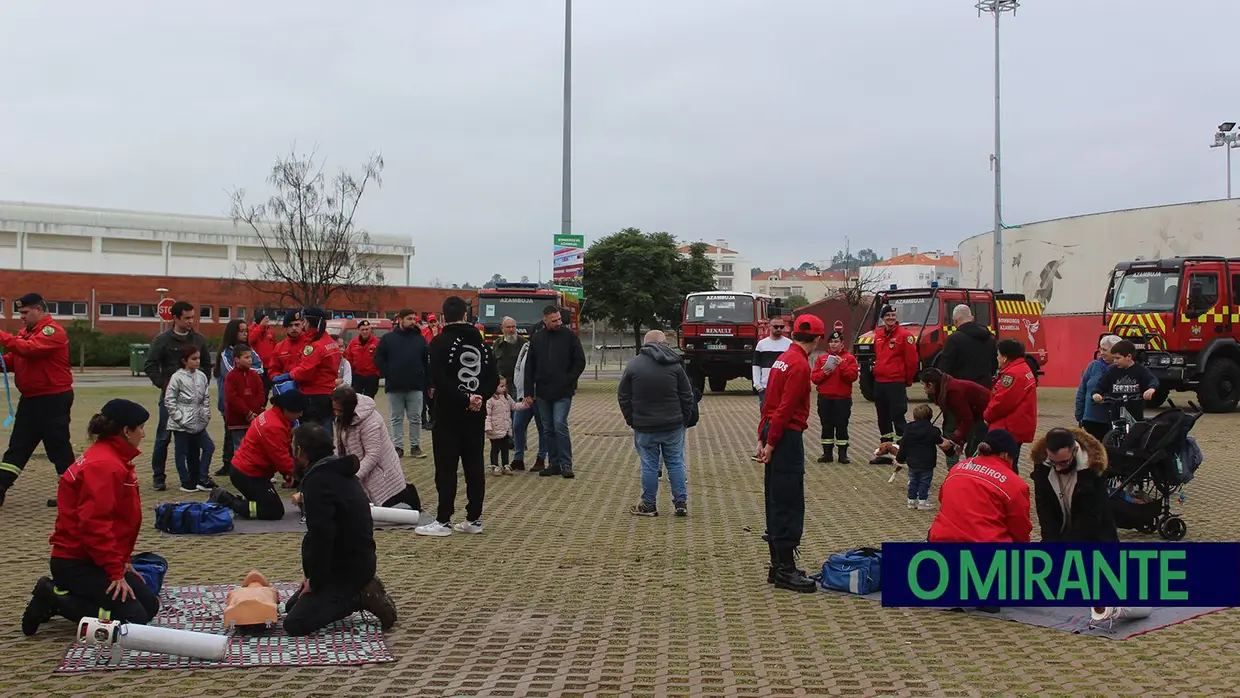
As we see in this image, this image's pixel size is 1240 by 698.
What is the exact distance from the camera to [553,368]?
504 inches

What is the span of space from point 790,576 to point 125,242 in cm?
7769

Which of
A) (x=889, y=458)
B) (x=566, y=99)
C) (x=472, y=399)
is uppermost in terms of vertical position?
(x=566, y=99)

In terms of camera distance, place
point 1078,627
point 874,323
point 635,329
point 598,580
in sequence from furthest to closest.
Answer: point 635,329 → point 874,323 → point 598,580 → point 1078,627

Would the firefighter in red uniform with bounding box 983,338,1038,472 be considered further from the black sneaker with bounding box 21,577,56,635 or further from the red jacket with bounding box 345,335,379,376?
the red jacket with bounding box 345,335,379,376

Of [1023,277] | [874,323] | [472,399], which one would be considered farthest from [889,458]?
[1023,277]

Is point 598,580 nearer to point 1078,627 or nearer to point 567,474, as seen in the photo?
point 1078,627

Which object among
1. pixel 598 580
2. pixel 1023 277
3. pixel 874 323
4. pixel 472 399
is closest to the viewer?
pixel 598 580

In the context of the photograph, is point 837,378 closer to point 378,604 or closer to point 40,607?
point 378,604

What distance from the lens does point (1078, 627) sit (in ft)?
21.2

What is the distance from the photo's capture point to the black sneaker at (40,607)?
5.98 m

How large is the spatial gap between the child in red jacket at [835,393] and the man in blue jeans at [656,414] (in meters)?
3.59

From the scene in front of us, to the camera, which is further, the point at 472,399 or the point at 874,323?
the point at 874,323

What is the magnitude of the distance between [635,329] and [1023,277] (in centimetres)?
2159

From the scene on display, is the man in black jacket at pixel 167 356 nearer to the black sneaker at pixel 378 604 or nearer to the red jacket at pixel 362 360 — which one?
the red jacket at pixel 362 360
